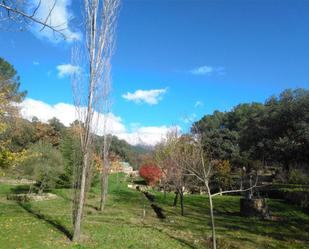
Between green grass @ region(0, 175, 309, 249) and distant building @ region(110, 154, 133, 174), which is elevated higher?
distant building @ region(110, 154, 133, 174)

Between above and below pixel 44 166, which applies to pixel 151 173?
above

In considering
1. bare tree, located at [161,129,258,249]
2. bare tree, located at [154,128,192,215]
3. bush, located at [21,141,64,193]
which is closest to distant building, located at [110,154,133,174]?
bare tree, located at [154,128,192,215]

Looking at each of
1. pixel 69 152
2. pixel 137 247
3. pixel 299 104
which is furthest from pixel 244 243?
pixel 299 104

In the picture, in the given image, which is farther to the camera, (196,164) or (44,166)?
(44,166)

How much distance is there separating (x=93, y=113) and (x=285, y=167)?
34976 millimetres

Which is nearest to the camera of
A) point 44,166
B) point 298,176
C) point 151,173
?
point 44,166

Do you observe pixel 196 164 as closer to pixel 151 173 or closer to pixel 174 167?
pixel 174 167

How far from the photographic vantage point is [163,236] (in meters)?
14.7

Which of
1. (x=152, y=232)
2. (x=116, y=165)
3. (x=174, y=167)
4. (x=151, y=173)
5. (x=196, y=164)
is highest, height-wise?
(x=116, y=165)

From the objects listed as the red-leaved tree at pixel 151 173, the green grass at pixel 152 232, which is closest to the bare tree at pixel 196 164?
the green grass at pixel 152 232

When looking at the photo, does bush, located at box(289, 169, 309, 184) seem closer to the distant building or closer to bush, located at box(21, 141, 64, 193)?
the distant building

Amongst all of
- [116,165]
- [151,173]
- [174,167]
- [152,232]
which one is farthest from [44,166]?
[116,165]

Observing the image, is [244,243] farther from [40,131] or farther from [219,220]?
[40,131]

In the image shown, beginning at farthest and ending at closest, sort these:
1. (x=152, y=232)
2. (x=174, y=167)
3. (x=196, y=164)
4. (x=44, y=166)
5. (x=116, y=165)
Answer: (x=116, y=165) < (x=44, y=166) < (x=174, y=167) < (x=196, y=164) < (x=152, y=232)
